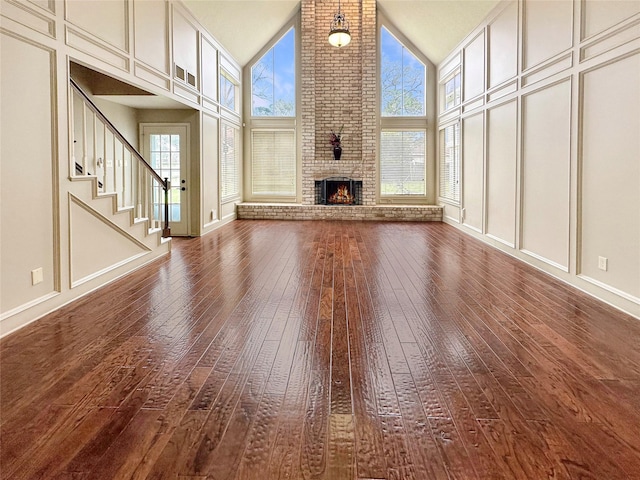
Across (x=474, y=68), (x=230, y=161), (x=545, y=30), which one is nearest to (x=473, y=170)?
(x=474, y=68)

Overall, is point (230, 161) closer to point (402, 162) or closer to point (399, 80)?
point (402, 162)

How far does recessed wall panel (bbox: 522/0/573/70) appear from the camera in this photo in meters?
4.75

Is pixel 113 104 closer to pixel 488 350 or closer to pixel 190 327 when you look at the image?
pixel 190 327

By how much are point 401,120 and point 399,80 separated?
962 mm

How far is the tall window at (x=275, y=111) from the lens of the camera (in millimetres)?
11555

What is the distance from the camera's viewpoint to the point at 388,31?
11.3 m

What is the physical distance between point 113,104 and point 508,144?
5.81 m

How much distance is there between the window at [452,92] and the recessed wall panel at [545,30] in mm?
3562

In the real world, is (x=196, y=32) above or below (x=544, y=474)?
above

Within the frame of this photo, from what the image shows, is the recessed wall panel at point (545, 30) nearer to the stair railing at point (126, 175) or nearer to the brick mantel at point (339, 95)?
the stair railing at point (126, 175)

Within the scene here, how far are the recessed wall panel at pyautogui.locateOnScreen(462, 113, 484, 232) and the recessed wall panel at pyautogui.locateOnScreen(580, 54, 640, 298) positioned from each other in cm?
333

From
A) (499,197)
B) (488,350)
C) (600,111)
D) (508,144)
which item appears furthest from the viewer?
(499,197)

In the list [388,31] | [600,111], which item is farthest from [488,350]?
[388,31]

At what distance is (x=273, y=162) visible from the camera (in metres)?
11.7
